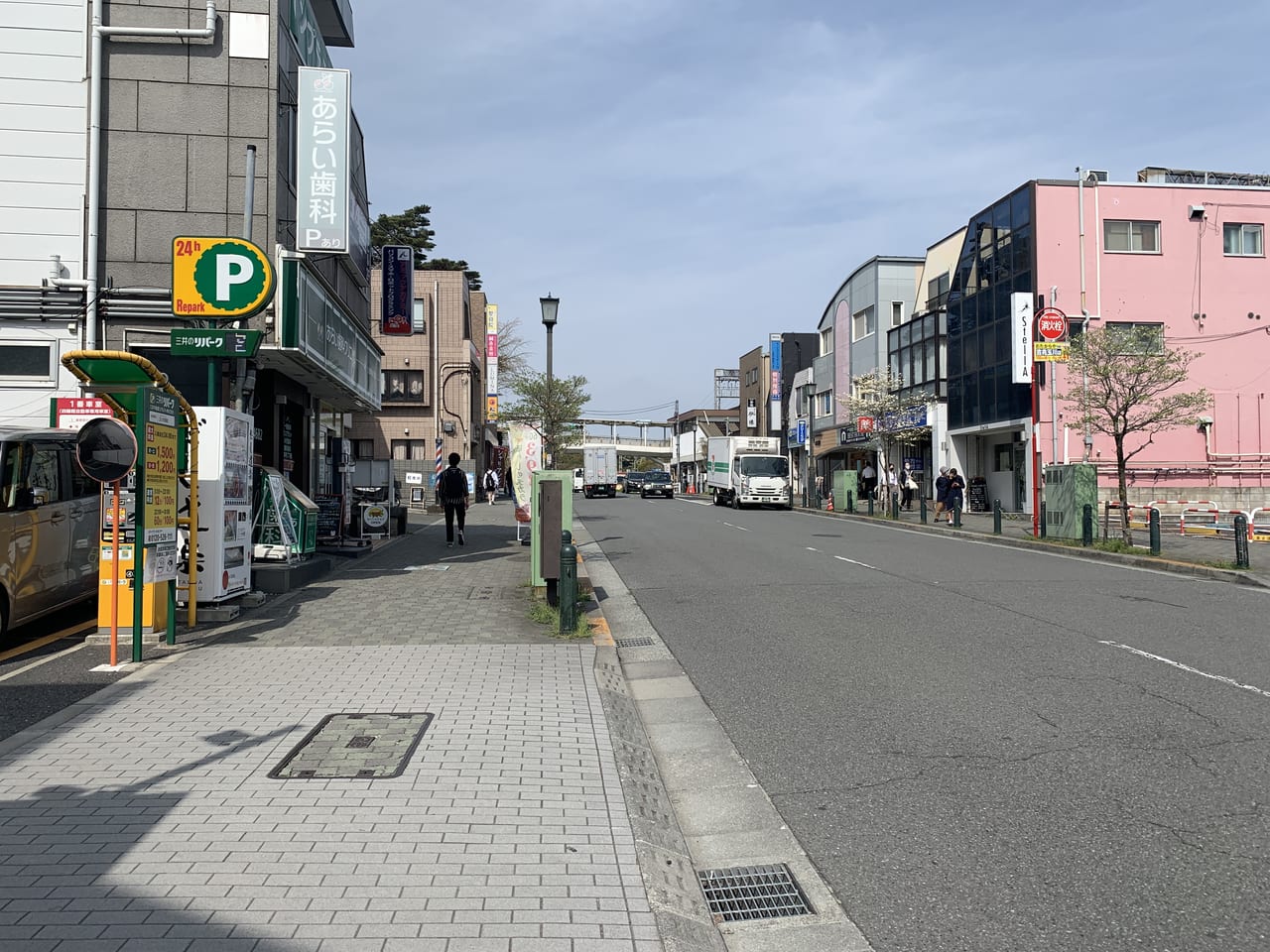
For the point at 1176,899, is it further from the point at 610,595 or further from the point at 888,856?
the point at 610,595

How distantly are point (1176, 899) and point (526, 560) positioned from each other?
44.4 ft

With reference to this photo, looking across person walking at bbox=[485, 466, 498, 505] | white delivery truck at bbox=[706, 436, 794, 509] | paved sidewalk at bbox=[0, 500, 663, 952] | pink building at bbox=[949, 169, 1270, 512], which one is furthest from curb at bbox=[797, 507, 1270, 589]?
person walking at bbox=[485, 466, 498, 505]

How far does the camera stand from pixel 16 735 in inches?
226

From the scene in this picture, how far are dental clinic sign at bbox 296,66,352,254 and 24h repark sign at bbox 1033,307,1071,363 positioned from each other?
49.5 ft

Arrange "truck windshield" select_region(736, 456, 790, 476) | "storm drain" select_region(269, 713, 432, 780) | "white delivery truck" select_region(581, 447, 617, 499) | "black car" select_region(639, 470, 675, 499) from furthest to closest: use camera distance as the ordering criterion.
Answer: "black car" select_region(639, 470, 675, 499) < "white delivery truck" select_region(581, 447, 617, 499) < "truck windshield" select_region(736, 456, 790, 476) < "storm drain" select_region(269, 713, 432, 780)

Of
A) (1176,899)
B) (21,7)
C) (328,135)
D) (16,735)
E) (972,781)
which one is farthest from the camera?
(328,135)

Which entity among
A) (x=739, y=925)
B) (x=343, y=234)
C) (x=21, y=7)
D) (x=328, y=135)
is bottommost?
(x=739, y=925)

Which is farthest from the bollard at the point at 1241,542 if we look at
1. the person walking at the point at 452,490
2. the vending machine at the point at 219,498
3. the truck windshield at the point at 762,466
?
the truck windshield at the point at 762,466

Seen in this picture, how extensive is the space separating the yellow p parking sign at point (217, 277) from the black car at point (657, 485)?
1907 inches

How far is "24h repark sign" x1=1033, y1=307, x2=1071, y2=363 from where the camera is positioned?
21.4m

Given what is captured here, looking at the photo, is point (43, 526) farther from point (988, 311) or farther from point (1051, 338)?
point (988, 311)

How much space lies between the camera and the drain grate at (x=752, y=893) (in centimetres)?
387

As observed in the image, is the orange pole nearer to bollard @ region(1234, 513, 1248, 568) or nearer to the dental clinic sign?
the dental clinic sign

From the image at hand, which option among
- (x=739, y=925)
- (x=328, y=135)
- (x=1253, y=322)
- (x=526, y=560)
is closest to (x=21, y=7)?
(x=328, y=135)
